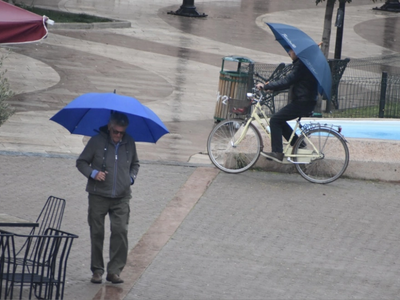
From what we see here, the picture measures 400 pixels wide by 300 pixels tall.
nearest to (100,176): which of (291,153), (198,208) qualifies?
(198,208)

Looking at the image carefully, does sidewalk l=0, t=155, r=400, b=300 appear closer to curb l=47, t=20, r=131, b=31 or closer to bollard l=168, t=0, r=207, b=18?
curb l=47, t=20, r=131, b=31

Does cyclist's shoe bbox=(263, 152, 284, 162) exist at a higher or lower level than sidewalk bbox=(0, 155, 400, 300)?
higher

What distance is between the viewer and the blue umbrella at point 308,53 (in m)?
8.91

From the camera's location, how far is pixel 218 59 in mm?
19984

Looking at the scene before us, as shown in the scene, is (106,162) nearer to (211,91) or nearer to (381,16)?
(211,91)

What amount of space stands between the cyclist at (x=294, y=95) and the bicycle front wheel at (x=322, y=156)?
0.29 metres

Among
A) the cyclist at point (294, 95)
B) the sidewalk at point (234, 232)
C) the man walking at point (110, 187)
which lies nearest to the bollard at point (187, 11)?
the sidewalk at point (234, 232)

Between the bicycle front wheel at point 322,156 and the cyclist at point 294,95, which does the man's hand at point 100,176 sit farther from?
the bicycle front wheel at point 322,156

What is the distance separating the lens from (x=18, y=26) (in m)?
6.33

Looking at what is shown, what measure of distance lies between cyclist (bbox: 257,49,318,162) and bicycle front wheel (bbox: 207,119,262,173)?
267mm

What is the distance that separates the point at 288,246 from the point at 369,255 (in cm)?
82

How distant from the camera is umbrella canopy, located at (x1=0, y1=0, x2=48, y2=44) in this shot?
6.29 m

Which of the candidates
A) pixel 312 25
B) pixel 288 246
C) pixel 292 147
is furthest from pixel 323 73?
pixel 312 25

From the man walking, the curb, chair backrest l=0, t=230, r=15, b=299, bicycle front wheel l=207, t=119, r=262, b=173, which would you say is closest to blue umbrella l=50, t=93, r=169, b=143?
the man walking
